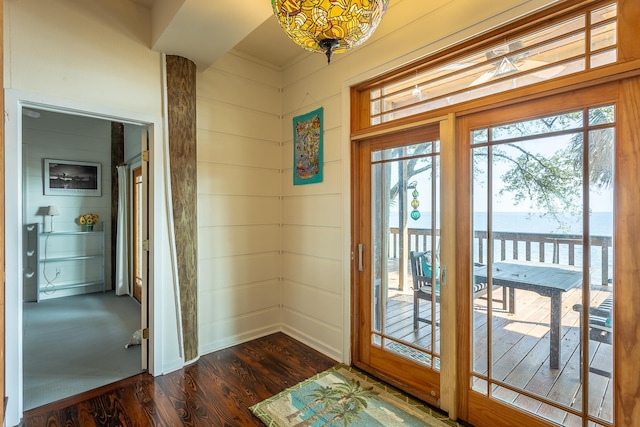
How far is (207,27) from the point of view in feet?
7.94

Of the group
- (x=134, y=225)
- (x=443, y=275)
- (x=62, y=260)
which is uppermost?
(x=134, y=225)

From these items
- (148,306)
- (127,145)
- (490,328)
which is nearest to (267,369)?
(148,306)

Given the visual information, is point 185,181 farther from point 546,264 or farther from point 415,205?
point 546,264

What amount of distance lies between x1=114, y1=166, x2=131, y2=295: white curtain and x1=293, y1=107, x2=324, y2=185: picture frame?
3.34 m

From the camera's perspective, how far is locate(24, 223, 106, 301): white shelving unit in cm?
488

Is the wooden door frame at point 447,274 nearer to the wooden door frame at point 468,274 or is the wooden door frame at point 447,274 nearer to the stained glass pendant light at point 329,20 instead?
the wooden door frame at point 468,274

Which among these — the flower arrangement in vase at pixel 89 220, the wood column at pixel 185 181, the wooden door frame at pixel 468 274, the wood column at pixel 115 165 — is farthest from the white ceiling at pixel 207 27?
the flower arrangement in vase at pixel 89 220

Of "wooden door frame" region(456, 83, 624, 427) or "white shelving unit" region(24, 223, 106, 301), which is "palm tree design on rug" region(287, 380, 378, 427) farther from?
"white shelving unit" region(24, 223, 106, 301)

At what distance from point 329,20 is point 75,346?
3.77 metres

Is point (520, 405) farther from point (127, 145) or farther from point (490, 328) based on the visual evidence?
point (127, 145)

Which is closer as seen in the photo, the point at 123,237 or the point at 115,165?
the point at 123,237

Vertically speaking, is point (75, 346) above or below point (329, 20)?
below

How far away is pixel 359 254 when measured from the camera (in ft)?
9.48

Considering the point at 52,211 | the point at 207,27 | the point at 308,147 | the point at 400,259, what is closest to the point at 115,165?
the point at 52,211
